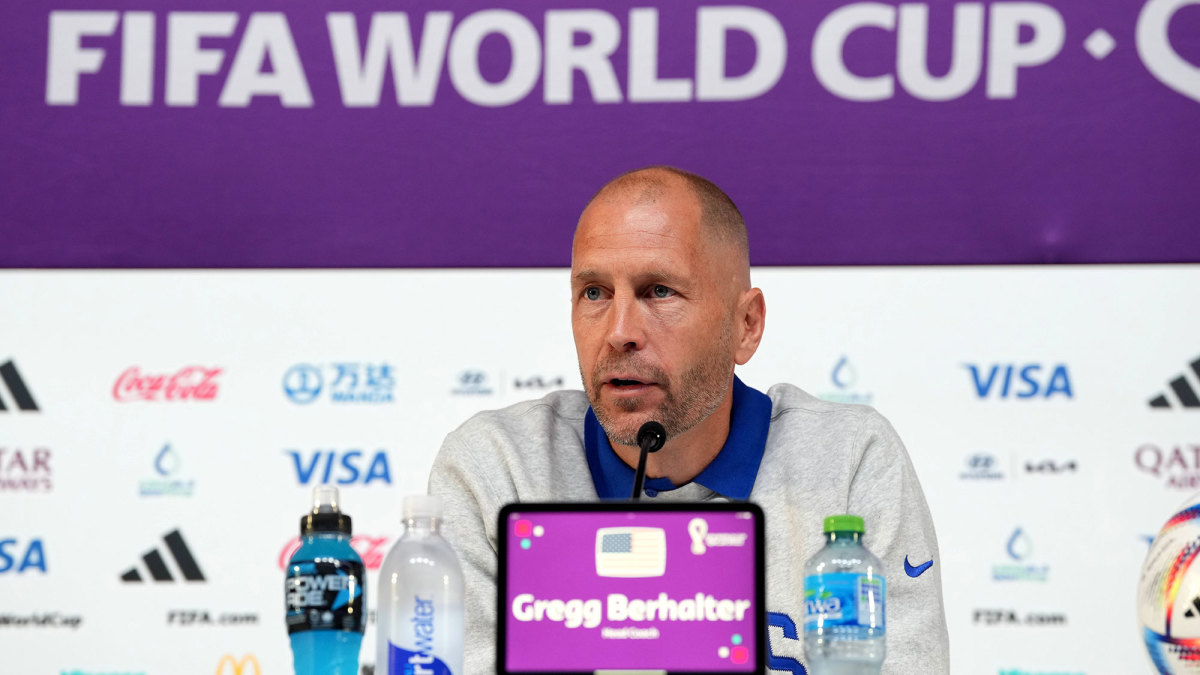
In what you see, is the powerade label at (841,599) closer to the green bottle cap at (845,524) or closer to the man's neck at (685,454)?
the green bottle cap at (845,524)

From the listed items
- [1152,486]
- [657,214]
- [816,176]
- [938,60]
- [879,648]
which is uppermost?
[938,60]

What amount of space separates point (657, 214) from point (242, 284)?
6.84 ft

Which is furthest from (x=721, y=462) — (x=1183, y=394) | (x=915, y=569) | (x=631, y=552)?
(x=1183, y=394)

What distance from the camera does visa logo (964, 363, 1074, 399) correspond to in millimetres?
3492

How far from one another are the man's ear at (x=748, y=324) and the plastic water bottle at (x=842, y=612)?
665mm

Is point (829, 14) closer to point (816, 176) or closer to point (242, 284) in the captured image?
point (816, 176)

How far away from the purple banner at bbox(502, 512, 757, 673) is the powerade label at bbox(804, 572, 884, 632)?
0.15m

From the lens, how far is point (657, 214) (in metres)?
1.93

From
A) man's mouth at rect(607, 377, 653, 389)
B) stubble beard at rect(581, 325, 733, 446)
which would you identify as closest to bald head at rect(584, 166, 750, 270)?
stubble beard at rect(581, 325, 733, 446)

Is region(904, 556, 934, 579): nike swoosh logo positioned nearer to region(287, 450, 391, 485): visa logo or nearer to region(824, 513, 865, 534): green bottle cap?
region(824, 513, 865, 534): green bottle cap

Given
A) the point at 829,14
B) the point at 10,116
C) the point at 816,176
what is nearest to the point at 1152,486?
the point at 816,176

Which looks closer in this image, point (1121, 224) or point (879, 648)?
point (879, 648)

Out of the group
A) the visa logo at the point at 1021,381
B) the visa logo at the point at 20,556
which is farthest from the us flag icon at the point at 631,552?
the visa logo at the point at 20,556

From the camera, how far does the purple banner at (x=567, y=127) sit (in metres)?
3.63
